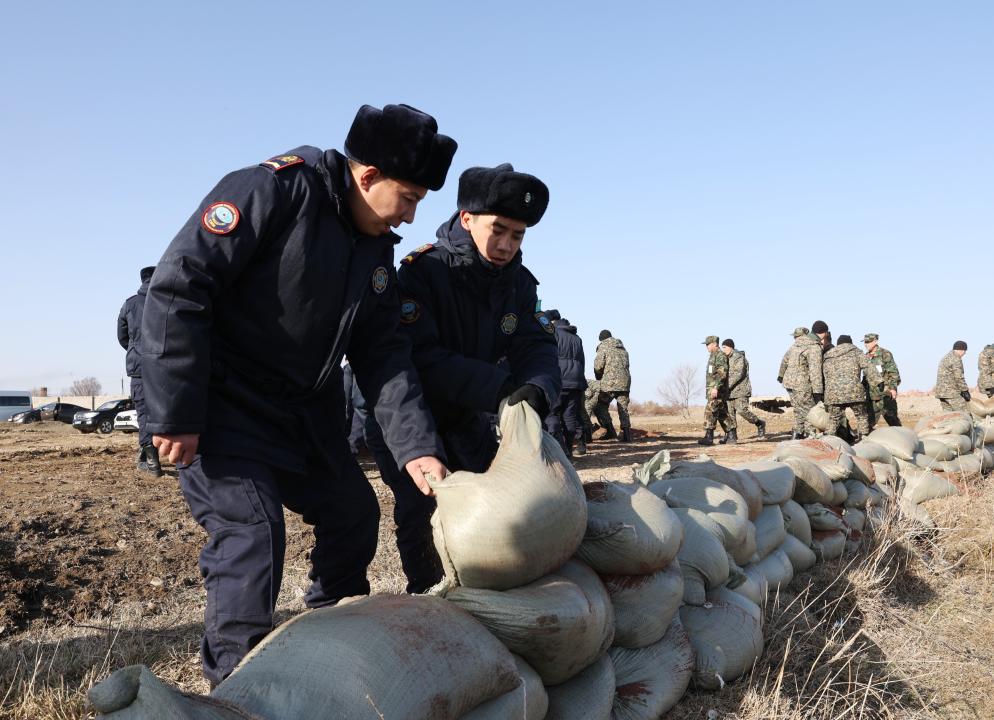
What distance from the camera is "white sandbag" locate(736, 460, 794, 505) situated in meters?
3.69

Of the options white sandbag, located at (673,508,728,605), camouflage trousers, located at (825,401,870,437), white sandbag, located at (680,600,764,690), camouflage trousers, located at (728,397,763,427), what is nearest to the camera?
white sandbag, located at (680,600,764,690)

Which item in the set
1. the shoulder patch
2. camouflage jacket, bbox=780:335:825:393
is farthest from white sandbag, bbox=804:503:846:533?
camouflage jacket, bbox=780:335:825:393

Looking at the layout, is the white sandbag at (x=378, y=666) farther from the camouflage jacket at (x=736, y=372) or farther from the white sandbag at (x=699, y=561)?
the camouflage jacket at (x=736, y=372)

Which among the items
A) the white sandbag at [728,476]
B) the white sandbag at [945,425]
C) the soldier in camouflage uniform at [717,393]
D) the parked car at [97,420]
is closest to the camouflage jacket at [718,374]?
the soldier in camouflage uniform at [717,393]

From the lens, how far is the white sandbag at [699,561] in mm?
2645

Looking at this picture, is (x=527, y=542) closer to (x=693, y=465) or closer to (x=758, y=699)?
(x=758, y=699)

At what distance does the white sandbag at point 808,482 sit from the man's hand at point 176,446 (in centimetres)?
302

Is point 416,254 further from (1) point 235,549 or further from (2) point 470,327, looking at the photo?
(1) point 235,549

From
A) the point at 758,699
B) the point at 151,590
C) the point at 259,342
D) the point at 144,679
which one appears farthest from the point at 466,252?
the point at 151,590

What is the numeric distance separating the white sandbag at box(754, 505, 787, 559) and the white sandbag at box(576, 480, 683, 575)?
1.15m

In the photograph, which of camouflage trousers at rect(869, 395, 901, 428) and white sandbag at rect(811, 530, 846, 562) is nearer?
white sandbag at rect(811, 530, 846, 562)

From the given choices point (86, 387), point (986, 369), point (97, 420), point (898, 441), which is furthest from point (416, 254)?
point (86, 387)

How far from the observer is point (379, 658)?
149 cm

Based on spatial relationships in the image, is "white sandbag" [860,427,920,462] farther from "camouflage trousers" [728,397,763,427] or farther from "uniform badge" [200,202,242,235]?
"camouflage trousers" [728,397,763,427]
